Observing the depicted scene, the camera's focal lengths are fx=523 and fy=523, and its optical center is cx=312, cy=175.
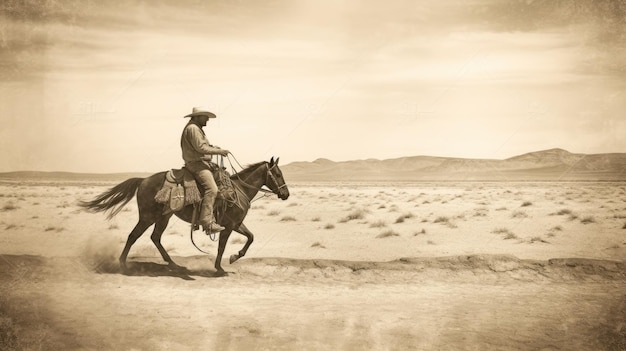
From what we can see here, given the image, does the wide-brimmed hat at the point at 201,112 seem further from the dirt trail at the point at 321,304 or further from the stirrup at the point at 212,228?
the dirt trail at the point at 321,304

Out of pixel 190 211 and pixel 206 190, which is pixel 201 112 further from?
pixel 190 211

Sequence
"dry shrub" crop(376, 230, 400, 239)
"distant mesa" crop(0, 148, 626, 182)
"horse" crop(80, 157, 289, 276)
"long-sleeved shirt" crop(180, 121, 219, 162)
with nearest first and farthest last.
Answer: "long-sleeved shirt" crop(180, 121, 219, 162) → "horse" crop(80, 157, 289, 276) → "dry shrub" crop(376, 230, 400, 239) → "distant mesa" crop(0, 148, 626, 182)

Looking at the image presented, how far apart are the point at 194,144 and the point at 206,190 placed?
2.87ft

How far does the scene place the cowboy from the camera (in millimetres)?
8930

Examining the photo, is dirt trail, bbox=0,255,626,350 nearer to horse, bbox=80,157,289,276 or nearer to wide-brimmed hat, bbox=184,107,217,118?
horse, bbox=80,157,289,276

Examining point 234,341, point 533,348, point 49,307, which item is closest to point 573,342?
point 533,348

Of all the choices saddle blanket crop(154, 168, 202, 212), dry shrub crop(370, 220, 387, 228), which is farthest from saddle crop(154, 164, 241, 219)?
dry shrub crop(370, 220, 387, 228)

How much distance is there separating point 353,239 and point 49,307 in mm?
9920

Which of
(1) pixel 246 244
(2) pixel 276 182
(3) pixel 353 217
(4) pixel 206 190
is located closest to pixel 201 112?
(4) pixel 206 190

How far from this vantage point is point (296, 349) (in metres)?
6.69

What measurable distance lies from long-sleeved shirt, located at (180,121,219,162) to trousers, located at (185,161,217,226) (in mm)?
186

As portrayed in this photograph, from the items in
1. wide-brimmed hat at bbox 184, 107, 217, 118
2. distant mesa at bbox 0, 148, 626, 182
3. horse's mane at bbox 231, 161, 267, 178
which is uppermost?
wide-brimmed hat at bbox 184, 107, 217, 118

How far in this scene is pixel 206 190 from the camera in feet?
30.5

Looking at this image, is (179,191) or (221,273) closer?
(179,191)
